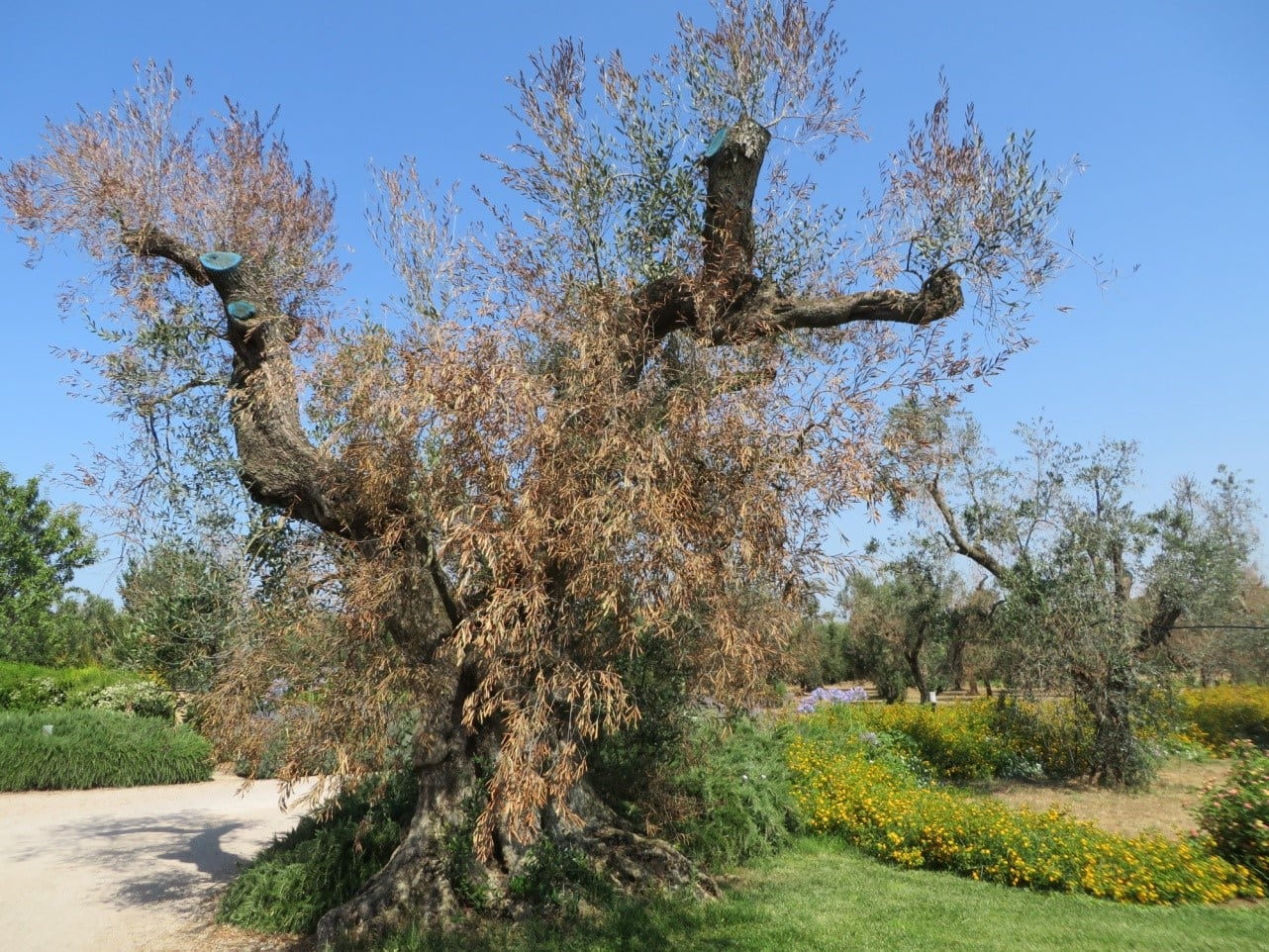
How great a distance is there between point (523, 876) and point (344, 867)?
6.63 feet

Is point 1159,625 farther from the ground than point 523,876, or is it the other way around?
point 1159,625

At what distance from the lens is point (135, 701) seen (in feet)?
60.0

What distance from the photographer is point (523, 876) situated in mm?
7012

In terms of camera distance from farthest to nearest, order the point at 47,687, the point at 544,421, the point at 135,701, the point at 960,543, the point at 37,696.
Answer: the point at 47,687 → the point at 37,696 → the point at 135,701 → the point at 960,543 → the point at 544,421

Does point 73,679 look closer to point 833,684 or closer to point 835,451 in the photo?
point 835,451

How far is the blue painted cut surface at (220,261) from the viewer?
760 cm

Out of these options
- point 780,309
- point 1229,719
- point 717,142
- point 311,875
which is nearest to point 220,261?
point 717,142

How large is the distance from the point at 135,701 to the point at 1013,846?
1760 cm

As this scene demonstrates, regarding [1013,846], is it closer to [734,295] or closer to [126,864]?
[734,295]

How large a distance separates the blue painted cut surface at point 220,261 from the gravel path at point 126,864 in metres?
4.87

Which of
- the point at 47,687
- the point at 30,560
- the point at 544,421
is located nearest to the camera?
the point at 544,421

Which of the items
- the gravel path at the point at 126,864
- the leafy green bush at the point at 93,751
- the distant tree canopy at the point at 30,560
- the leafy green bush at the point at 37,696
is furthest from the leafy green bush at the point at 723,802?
the distant tree canopy at the point at 30,560

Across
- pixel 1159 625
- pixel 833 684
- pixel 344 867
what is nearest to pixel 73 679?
pixel 344 867

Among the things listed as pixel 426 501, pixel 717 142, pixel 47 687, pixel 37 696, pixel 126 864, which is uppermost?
pixel 717 142
